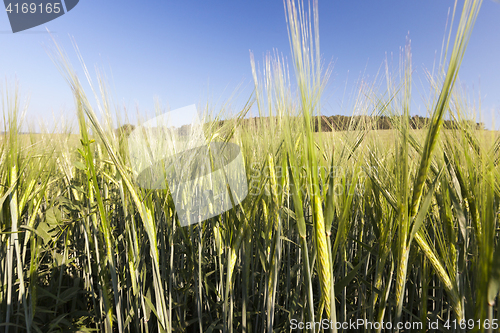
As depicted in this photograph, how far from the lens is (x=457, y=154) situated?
2.36 ft

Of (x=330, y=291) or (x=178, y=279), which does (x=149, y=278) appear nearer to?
(x=178, y=279)

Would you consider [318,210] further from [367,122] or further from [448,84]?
[367,122]

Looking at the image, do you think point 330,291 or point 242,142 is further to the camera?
point 242,142

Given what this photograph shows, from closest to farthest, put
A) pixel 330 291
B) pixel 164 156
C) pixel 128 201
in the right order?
pixel 330 291 → pixel 128 201 → pixel 164 156

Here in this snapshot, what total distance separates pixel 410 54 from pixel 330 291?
22.5 inches

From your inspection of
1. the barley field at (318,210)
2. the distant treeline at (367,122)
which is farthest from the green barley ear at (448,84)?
the distant treeline at (367,122)

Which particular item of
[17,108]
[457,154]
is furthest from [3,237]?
[457,154]

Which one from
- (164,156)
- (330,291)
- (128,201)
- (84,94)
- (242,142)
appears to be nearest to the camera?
(330,291)

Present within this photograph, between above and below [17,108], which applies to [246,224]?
below

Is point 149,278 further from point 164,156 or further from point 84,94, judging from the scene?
point 84,94

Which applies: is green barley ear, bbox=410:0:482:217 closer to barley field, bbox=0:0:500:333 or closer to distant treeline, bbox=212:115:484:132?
barley field, bbox=0:0:500:333

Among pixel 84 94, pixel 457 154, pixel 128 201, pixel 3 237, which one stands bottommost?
pixel 3 237

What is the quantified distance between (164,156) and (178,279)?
2.27ft

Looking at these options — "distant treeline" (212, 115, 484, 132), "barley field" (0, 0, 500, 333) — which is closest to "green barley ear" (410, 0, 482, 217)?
"barley field" (0, 0, 500, 333)
